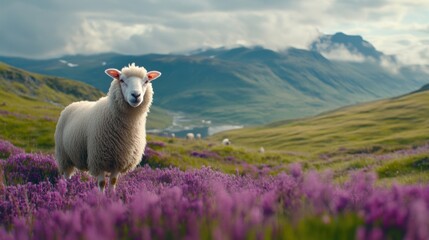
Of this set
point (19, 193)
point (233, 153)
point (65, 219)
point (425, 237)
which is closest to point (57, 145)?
point (19, 193)

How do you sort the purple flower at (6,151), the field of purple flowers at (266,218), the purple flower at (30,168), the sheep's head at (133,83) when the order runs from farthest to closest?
the purple flower at (6,151), the purple flower at (30,168), the sheep's head at (133,83), the field of purple flowers at (266,218)

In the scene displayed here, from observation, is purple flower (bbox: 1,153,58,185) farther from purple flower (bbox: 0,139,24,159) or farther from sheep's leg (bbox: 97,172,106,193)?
purple flower (bbox: 0,139,24,159)

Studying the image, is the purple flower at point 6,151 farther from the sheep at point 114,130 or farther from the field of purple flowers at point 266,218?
the field of purple flowers at point 266,218

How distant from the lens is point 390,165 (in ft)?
45.8

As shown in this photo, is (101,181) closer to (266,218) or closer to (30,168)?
(30,168)

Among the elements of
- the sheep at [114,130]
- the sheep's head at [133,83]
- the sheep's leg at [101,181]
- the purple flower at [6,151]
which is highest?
the sheep's head at [133,83]

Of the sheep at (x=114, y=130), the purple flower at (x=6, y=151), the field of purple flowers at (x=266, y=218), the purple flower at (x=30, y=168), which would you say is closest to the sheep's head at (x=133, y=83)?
the sheep at (x=114, y=130)

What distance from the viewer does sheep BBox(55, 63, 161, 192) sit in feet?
29.7

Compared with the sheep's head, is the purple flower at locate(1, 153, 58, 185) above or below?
below

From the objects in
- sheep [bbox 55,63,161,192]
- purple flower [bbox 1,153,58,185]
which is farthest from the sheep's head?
purple flower [bbox 1,153,58,185]

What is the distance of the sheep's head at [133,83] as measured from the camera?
8.84 m

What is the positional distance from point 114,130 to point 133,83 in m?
1.15

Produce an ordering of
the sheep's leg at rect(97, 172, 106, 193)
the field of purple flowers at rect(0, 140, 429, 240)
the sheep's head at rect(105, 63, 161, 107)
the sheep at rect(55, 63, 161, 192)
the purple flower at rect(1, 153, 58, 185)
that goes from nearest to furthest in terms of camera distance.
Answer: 1. the field of purple flowers at rect(0, 140, 429, 240)
2. the sheep's leg at rect(97, 172, 106, 193)
3. the sheep's head at rect(105, 63, 161, 107)
4. the sheep at rect(55, 63, 161, 192)
5. the purple flower at rect(1, 153, 58, 185)

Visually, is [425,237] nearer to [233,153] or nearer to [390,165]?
[390,165]
